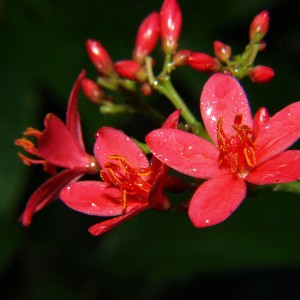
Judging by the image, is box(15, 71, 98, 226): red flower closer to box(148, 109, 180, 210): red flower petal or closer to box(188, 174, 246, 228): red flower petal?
box(148, 109, 180, 210): red flower petal

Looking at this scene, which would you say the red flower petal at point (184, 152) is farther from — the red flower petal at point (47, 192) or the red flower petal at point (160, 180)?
the red flower petal at point (47, 192)

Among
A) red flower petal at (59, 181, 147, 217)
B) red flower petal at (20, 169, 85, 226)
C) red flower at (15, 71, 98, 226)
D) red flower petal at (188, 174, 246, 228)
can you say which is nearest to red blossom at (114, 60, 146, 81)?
red flower at (15, 71, 98, 226)

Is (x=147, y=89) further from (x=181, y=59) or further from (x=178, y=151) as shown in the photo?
(x=178, y=151)

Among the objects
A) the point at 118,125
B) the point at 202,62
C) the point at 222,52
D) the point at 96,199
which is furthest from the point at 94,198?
the point at 118,125

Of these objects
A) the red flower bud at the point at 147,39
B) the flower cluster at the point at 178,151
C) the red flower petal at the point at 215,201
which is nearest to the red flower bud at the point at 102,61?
the flower cluster at the point at 178,151

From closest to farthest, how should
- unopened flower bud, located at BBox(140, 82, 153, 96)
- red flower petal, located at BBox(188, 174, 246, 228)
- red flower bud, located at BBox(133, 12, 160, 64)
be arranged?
1. red flower petal, located at BBox(188, 174, 246, 228)
2. unopened flower bud, located at BBox(140, 82, 153, 96)
3. red flower bud, located at BBox(133, 12, 160, 64)

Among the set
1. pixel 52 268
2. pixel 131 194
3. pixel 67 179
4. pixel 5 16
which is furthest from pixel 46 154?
pixel 52 268

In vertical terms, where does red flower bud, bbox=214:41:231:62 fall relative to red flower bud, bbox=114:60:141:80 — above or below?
below
